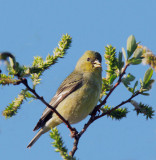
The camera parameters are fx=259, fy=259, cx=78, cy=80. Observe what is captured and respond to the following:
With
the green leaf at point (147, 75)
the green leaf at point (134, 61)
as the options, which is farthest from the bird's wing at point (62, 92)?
the green leaf at point (134, 61)

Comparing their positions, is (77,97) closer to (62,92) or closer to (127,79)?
(62,92)

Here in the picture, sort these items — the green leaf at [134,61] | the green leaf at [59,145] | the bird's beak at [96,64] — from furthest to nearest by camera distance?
the bird's beak at [96,64] → the green leaf at [134,61] → the green leaf at [59,145]

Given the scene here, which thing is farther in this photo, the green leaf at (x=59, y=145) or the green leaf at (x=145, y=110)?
the green leaf at (x=145, y=110)

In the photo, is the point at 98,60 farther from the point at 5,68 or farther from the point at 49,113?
the point at 5,68

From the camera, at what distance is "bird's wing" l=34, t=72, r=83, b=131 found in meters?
5.09

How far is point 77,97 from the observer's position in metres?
4.89

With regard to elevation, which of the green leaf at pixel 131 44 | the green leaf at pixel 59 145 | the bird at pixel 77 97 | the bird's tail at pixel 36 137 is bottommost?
the green leaf at pixel 59 145

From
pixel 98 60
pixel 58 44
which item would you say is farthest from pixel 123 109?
pixel 98 60

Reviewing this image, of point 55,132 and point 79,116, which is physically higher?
point 79,116

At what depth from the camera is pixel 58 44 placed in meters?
2.80

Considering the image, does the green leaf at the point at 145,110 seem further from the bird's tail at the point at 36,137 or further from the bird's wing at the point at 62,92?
the bird's tail at the point at 36,137

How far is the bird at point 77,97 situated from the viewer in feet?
15.6

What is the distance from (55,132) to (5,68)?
715 mm

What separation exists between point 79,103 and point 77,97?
0.47 ft
